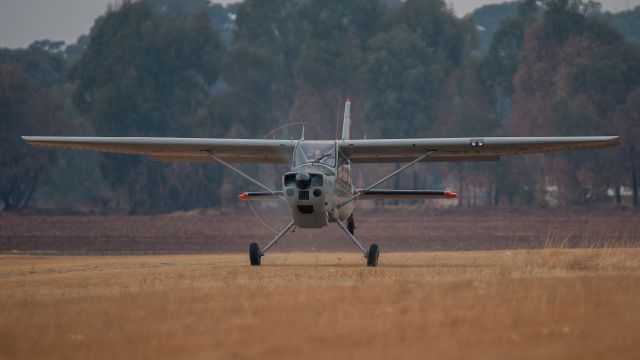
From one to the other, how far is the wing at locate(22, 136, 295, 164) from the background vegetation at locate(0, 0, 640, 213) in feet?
172

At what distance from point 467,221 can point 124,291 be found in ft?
167

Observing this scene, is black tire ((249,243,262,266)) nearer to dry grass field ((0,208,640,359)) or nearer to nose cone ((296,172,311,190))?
dry grass field ((0,208,640,359))

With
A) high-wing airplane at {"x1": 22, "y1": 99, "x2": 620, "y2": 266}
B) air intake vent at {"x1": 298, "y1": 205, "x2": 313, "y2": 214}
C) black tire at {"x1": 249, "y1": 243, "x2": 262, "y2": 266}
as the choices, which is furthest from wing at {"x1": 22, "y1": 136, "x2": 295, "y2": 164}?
air intake vent at {"x1": 298, "y1": 205, "x2": 313, "y2": 214}

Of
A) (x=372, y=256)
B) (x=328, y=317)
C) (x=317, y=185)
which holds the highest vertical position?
(x=317, y=185)

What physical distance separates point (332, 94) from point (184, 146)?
247 feet

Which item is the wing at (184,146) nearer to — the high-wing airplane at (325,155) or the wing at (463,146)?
the high-wing airplane at (325,155)

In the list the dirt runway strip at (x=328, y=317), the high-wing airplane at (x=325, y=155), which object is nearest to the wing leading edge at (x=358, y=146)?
the high-wing airplane at (x=325, y=155)

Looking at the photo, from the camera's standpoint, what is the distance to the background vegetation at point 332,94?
83.0 m

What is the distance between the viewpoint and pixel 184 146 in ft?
82.0

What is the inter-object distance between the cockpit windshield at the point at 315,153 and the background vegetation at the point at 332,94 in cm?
5439

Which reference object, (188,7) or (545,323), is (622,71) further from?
(188,7)

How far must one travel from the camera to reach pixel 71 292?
16.1m

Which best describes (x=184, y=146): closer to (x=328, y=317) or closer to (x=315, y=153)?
(x=315, y=153)

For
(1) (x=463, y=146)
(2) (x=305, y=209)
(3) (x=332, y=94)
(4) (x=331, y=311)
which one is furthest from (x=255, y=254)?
(3) (x=332, y=94)
